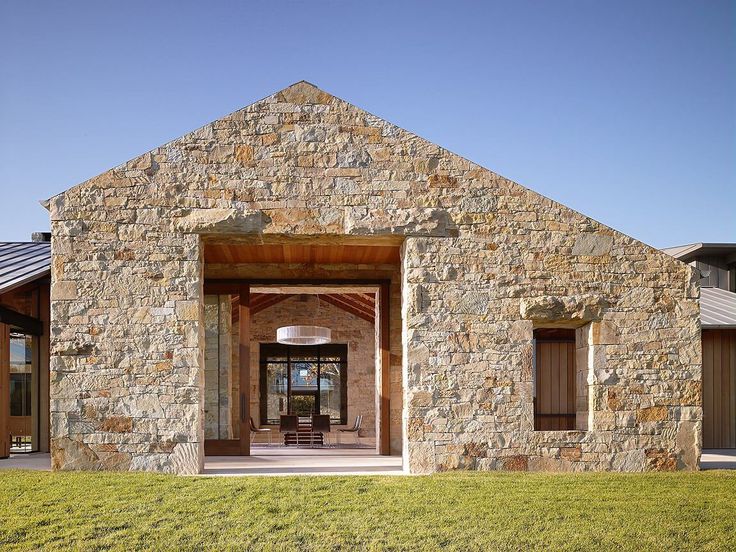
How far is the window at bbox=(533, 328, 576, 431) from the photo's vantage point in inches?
534

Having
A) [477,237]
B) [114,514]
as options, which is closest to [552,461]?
[477,237]

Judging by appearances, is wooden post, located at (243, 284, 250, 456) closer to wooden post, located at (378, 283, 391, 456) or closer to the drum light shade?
wooden post, located at (378, 283, 391, 456)

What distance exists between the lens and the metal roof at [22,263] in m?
12.4

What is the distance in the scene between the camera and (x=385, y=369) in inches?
541

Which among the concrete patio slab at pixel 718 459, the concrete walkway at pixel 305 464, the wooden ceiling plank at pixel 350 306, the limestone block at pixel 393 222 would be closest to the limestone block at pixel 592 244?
the limestone block at pixel 393 222

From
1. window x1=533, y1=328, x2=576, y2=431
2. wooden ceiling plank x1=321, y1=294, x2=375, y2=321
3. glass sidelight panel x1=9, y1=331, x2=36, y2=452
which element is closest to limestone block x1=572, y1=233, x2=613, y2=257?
window x1=533, y1=328, x2=576, y2=431

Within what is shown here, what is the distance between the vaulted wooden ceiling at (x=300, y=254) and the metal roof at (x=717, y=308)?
5.46m

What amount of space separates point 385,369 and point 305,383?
9.58 m

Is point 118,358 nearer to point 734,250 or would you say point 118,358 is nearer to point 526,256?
point 526,256

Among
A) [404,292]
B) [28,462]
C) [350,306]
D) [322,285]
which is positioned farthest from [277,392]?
[404,292]

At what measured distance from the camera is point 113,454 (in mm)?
10172

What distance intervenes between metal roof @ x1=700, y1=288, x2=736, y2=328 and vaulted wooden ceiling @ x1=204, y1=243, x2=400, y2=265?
17.9 feet

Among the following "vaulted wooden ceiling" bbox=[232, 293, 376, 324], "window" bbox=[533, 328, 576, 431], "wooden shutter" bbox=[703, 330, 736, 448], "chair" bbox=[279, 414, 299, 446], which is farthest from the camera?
"vaulted wooden ceiling" bbox=[232, 293, 376, 324]

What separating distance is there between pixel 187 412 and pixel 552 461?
186 inches
